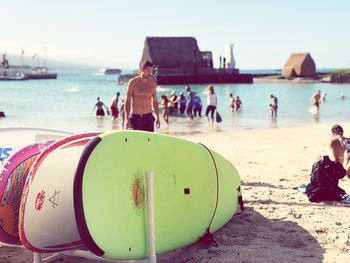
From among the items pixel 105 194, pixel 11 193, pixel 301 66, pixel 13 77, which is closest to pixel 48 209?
pixel 105 194

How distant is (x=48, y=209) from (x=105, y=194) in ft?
1.67

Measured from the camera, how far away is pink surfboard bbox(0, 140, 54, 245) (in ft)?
13.9

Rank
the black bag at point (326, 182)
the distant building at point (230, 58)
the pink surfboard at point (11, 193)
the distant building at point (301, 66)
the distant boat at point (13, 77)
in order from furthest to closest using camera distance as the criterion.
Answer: the distant boat at point (13, 77)
the distant building at point (301, 66)
the distant building at point (230, 58)
the black bag at point (326, 182)
the pink surfboard at point (11, 193)

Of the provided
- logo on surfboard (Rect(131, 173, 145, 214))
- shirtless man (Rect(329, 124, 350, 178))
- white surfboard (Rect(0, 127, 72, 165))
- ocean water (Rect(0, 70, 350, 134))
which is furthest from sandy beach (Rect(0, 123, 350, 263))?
ocean water (Rect(0, 70, 350, 134))

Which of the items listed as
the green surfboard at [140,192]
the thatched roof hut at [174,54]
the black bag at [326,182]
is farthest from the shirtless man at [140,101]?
the thatched roof hut at [174,54]

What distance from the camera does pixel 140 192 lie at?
3812 millimetres

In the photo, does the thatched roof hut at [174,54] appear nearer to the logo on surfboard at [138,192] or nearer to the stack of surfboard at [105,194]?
the stack of surfboard at [105,194]

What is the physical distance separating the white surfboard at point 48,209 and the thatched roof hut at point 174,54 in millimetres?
71644

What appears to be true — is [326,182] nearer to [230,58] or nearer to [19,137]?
[19,137]

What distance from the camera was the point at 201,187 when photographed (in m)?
4.50

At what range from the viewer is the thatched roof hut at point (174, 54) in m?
75.6

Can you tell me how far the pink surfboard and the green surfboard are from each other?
1.09 metres

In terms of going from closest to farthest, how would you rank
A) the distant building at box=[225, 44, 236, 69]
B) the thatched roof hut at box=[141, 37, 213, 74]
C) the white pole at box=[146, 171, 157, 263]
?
the white pole at box=[146, 171, 157, 263]
the thatched roof hut at box=[141, 37, 213, 74]
the distant building at box=[225, 44, 236, 69]

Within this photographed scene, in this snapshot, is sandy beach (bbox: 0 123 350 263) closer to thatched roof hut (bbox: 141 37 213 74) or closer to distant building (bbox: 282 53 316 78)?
thatched roof hut (bbox: 141 37 213 74)
